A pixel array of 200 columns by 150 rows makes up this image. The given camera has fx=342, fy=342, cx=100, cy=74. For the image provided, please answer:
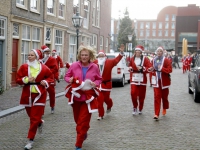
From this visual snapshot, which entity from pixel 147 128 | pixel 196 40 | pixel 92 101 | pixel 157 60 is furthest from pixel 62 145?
pixel 196 40

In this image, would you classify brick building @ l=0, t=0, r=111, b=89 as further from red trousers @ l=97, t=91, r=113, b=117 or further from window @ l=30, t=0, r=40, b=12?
red trousers @ l=97, t=91, r=113, b=117

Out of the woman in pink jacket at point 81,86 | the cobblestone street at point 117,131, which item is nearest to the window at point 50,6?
the cobblestone street at point 117,131

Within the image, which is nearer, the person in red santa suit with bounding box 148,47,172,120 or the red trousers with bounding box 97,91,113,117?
the red trousers with bounding box 97,91,113,117

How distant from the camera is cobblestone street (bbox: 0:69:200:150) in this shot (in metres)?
6.02

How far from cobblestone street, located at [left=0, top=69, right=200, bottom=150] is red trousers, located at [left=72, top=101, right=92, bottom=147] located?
1.42 feet

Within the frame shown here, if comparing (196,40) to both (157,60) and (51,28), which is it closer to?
(51,28)

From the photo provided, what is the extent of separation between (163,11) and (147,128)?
396ft

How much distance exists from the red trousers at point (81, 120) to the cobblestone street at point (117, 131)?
43cm

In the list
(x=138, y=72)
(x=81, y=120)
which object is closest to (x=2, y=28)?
(x=138, y=72)

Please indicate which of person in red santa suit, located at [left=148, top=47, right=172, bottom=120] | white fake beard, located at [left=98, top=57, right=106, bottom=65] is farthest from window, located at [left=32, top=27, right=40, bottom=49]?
person in red santa suit, located at [left=148, top=47, right=172, bottom=120]

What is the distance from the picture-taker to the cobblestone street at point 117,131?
602 cm

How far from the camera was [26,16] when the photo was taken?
16.6m

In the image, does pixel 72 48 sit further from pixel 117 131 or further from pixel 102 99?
pixel 117 131

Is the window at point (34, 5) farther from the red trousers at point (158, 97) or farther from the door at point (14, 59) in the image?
the red trousers at point (158, 97)
